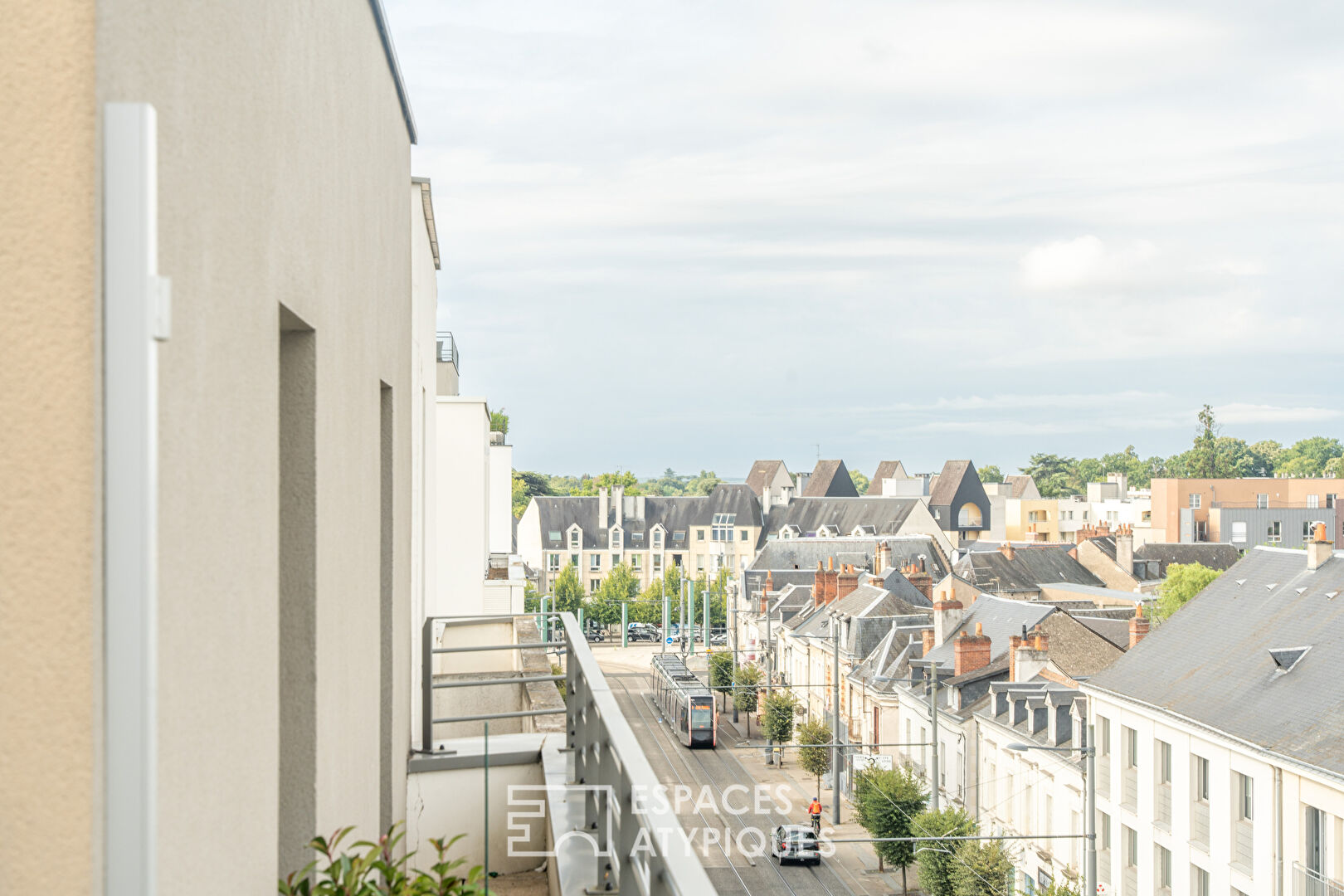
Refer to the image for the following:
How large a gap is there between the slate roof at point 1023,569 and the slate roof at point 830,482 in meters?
31.1

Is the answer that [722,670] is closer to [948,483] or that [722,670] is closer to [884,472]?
[948,483]

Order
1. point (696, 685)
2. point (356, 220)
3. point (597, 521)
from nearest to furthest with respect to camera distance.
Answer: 1. point (356, 220)
2. point (696, 685)
3. point (597, 521)

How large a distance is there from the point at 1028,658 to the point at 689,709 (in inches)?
651

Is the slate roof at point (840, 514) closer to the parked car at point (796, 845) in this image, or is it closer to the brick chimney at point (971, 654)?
the brick chimney at point (971, 654)

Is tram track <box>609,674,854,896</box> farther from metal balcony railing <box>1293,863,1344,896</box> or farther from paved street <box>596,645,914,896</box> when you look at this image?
metal balcony railing <box>1293,863,1344,896</box>

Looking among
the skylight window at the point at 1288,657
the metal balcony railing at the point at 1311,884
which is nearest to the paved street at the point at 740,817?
the metal balcony railing at the point at 1311,884

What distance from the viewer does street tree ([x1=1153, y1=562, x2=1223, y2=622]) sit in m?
53.9

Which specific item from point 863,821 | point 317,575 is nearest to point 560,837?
point 317,575

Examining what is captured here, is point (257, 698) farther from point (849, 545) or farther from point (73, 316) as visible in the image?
point (849, 545)

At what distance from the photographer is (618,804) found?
2.56m

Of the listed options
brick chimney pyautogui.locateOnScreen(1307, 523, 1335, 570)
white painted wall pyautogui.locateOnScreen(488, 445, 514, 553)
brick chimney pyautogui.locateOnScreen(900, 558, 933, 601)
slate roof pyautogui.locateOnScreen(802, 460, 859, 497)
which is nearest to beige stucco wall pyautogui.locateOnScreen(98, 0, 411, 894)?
white painted wall pyautogui.locateOnScreen(488, 445, 514, 553)

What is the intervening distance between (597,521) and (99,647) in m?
85.4

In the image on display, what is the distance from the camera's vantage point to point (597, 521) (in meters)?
86.4

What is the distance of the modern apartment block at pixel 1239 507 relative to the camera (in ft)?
267
